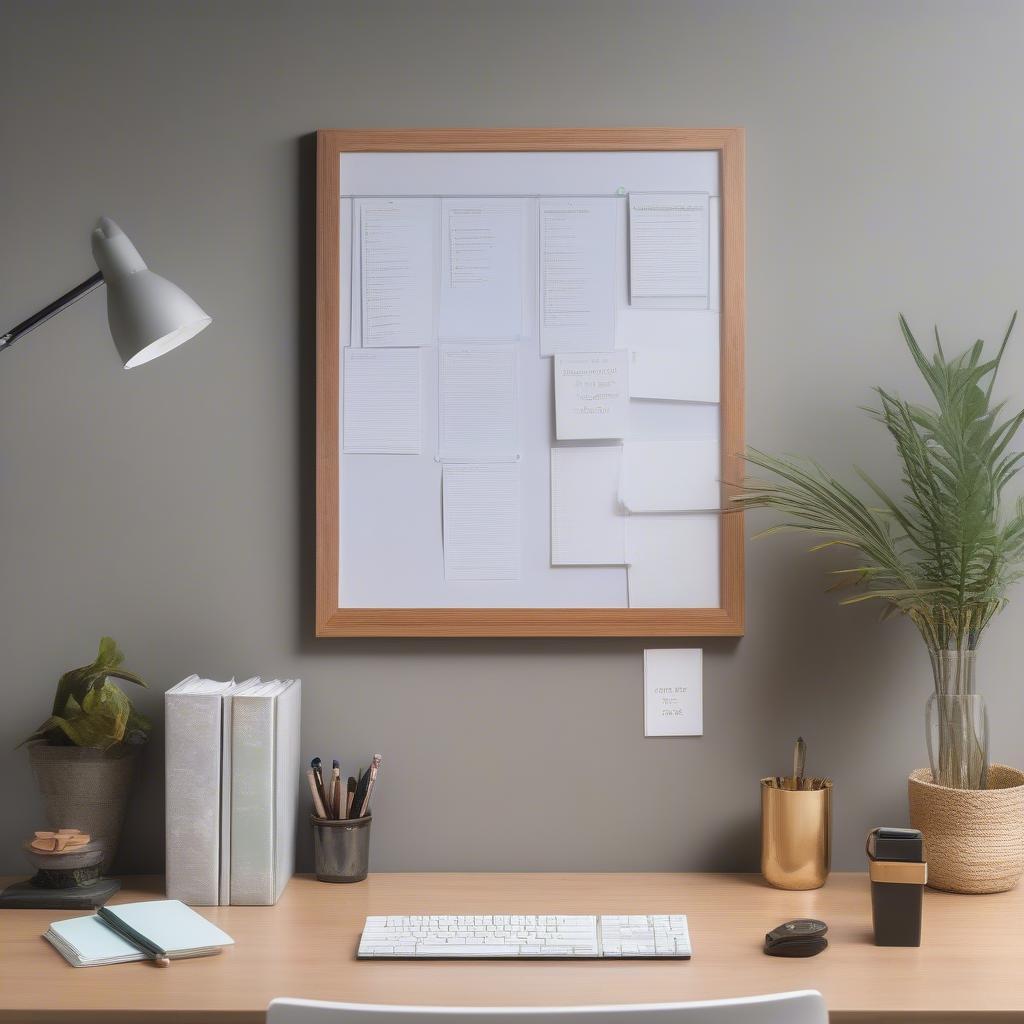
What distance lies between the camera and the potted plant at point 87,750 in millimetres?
1465

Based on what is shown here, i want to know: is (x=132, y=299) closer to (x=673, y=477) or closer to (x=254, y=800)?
(x=254, y=800)

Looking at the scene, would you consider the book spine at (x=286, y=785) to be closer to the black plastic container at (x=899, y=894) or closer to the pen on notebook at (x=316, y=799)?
the pen on notebook at (x=316, y=799)

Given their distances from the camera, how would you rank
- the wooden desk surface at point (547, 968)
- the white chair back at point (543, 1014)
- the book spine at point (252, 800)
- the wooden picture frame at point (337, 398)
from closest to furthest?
the white chair back at point (543, 1014) < the wooden desk surface at point (547, 968) < the book spine at point (252, 800) < the wooden picture frame at point (337, 398)

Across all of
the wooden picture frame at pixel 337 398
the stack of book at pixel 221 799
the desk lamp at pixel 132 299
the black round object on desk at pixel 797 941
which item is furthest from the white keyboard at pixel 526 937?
the desk lamp at pixel 132 299

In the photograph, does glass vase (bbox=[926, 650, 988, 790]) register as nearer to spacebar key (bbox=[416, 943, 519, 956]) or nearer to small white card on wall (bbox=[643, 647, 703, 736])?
small white card on wall (bbox=[643, 647, 703, 736])

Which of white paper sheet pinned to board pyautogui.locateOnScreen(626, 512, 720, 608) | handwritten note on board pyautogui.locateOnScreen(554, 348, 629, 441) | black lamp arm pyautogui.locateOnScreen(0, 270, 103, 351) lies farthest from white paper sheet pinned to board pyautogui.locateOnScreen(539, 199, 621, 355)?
black lamp arm pyautogui.locateOnScreen(0, 270, 103, 351)

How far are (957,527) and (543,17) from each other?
3.45 feet

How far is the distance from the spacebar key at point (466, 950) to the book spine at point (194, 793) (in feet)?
1.23

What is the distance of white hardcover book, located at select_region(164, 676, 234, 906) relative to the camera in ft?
4.67

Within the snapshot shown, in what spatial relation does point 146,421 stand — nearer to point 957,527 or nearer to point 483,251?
point 483,251

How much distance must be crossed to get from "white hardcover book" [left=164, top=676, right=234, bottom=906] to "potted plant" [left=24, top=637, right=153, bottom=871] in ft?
0.36

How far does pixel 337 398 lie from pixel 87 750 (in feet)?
2.18

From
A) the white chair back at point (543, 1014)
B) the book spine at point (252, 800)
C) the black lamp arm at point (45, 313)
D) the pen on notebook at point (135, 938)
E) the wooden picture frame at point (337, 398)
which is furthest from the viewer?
the wooden picture frame at point (337, 398)

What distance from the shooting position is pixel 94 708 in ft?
4.79
